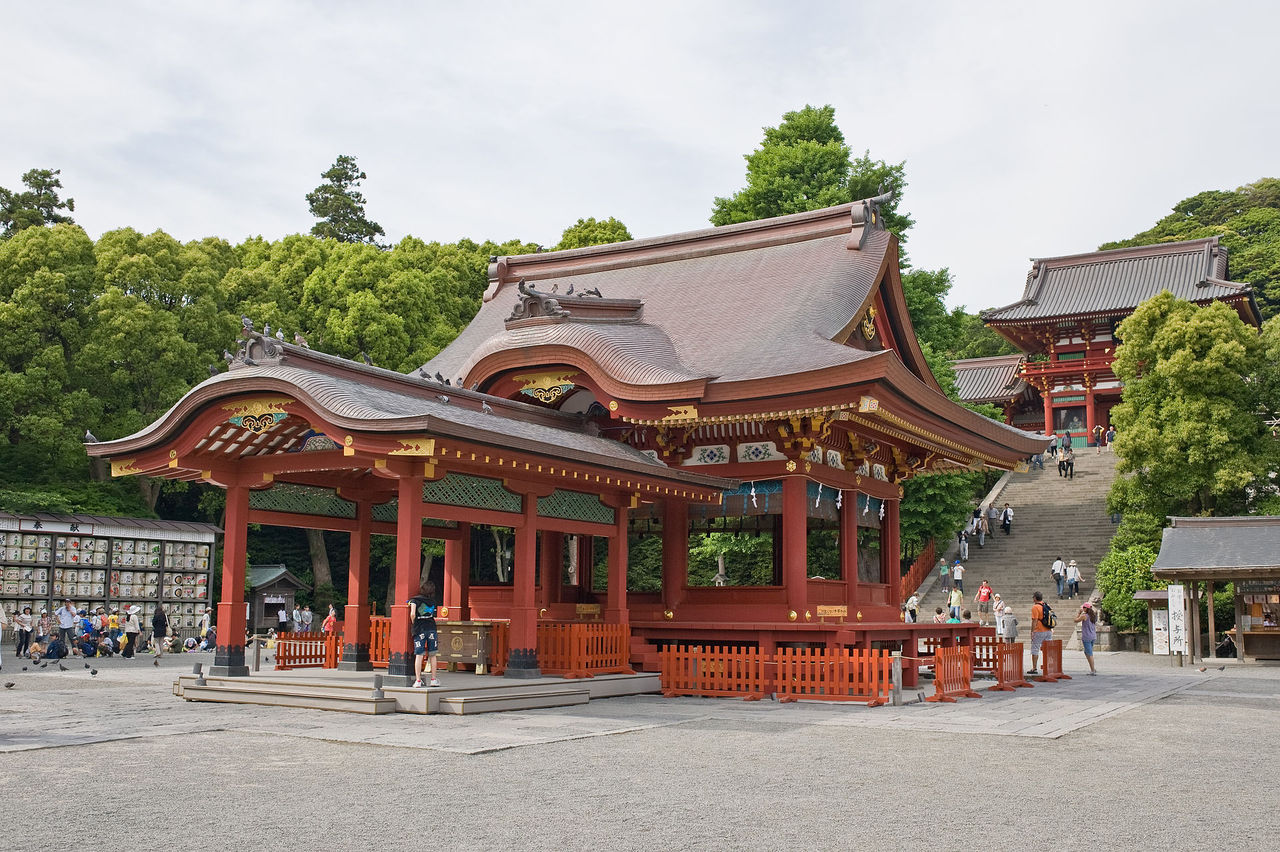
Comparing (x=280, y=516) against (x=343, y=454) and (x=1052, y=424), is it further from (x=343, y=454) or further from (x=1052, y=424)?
(x=1052, y=424)

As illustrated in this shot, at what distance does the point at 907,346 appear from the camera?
20.8 m

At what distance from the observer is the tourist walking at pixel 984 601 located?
29984mm

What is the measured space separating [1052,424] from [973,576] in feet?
59.9

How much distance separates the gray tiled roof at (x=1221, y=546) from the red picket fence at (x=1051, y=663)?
5.93m

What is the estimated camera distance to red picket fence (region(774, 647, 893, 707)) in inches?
562

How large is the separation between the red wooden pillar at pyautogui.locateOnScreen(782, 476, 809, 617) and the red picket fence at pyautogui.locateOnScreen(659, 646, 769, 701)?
3.90 feet

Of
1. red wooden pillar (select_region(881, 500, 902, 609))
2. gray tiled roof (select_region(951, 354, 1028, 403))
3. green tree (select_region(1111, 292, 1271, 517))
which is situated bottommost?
red wooden pillar (select_region(881, 500, 902, 609))

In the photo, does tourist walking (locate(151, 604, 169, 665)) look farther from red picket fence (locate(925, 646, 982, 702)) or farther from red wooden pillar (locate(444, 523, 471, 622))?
red picket fence (locate(925, 646, 982, 702))

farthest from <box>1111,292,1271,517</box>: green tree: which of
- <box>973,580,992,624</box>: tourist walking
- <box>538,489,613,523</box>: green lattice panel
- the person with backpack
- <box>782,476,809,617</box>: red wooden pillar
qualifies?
<box>538,489,613,523</box>: green lattice panel

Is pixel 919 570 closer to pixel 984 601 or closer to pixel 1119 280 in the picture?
pixel 984 601

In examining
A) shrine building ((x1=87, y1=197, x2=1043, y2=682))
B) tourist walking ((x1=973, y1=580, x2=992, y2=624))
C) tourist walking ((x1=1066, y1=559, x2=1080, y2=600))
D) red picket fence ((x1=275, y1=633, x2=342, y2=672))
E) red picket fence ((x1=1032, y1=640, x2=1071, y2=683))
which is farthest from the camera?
tourist walking ((x1=1066, y1=559, x2=1080, y2=600))

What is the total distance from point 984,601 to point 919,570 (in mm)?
3784

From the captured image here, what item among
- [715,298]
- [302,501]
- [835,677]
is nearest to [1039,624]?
[835,677]

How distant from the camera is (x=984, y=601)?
1192 inches
